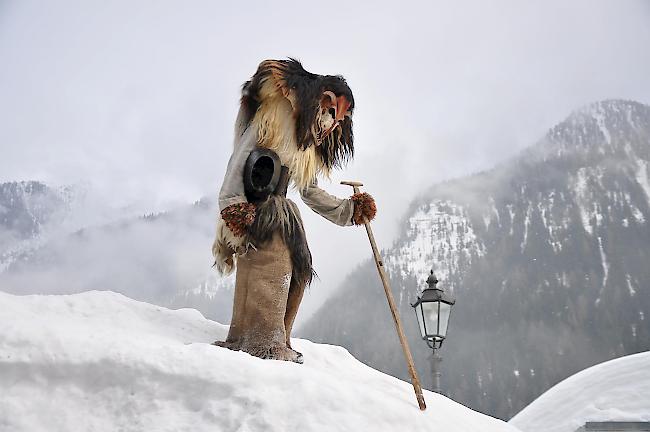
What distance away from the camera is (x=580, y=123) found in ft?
532

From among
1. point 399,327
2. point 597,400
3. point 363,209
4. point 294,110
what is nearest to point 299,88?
point 294,110

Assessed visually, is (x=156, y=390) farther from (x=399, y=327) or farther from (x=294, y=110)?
(x=294, y=110)

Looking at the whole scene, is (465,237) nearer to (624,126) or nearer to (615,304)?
(615,304)

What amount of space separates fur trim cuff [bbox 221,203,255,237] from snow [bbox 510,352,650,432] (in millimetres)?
4334

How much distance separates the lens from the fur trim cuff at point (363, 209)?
3.79 meters

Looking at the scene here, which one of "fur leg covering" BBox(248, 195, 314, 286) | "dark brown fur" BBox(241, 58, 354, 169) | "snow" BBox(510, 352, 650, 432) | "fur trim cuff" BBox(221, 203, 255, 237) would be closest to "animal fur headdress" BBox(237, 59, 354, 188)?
"dark brown fur" BBox(241, 58, 354, 169)

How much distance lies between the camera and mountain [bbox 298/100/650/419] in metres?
82.4

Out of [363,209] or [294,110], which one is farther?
[363,209]

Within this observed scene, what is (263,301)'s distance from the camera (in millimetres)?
3352

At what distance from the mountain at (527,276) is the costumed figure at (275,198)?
6668 cm

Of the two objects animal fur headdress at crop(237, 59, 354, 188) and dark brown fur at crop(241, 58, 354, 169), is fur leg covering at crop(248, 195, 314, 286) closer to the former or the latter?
animal fur headdress at crop(237, 59, 354, 188)

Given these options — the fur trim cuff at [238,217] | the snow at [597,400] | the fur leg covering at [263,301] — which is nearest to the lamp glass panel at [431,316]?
the snow at [597,400]

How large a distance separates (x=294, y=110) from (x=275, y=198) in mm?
559

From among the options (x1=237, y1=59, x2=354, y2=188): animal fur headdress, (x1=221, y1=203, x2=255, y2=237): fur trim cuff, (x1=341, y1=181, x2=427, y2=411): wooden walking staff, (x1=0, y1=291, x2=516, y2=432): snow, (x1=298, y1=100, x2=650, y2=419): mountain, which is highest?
(x1=298, y1=100, x2=650, y2=419): mountain
